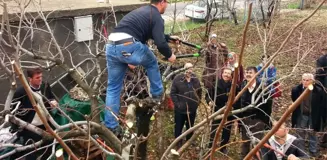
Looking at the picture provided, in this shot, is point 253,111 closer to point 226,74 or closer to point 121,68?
point 226,74

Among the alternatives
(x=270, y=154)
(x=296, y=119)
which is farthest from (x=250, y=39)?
(x=270, y=154)

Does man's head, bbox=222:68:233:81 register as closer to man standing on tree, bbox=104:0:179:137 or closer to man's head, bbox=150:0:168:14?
man standing on tree, bbox=104:0:179:137

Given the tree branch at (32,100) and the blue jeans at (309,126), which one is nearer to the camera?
the tree branch at (32,100)

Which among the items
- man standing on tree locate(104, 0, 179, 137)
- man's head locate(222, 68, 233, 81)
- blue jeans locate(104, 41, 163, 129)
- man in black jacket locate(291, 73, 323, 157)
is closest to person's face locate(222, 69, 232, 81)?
man's head locate(222, 68, 233, 81)

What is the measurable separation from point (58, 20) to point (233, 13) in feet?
34.6

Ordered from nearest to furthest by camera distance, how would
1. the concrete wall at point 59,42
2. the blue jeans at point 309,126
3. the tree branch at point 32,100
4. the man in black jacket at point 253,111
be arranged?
the tree branch at point 32,100
the man in black jacket at point 253,111
the blue jeans at point 309,126
the concrete wall at point 59,42

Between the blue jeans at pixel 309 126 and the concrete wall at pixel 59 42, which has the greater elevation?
the concrete wall at pixel 59 42

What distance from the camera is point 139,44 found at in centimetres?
423

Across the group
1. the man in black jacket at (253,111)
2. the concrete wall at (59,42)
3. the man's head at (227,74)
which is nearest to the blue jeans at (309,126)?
the man in black jacket at (253,111)

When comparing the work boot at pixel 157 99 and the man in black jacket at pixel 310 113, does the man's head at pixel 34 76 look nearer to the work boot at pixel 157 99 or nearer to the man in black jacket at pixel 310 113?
the work boot at pixel 157 99

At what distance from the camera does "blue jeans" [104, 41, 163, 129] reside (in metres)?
4.21

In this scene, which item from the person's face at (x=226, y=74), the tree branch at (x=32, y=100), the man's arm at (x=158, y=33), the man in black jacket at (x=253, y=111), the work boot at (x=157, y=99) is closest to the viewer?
the tree branch at (x=32, y=100)

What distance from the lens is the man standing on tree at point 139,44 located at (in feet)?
13.8

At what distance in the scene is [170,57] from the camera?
14.5 ft
